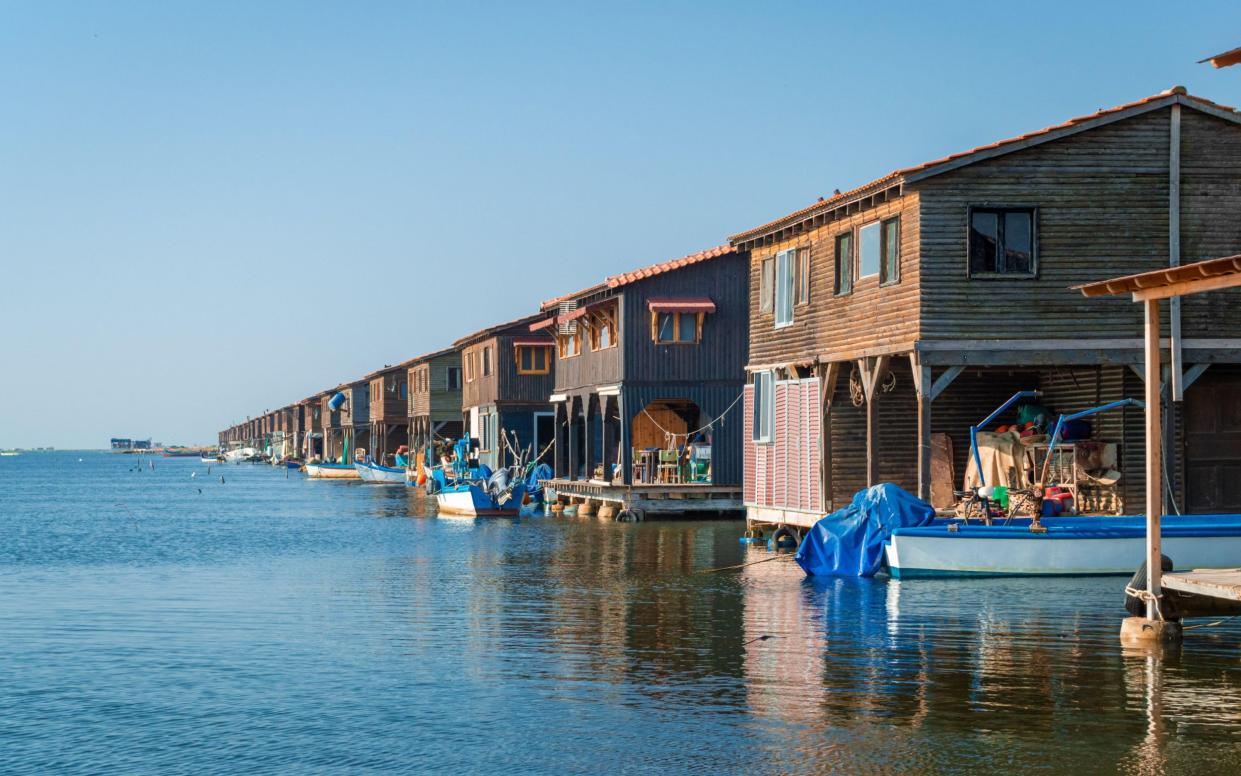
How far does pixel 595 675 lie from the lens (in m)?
17.2

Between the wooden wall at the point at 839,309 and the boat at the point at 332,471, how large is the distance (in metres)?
76.0

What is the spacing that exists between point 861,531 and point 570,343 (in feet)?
98.7

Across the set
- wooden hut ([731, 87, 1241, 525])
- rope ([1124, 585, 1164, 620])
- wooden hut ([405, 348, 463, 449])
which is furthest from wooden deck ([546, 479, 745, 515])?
wooden hut ([405, 348, 463, 449])

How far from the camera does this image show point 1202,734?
13.7m

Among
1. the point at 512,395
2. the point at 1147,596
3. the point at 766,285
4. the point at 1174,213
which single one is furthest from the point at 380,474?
the point at 1147,596

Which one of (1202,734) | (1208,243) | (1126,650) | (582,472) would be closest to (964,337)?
(1208,243)

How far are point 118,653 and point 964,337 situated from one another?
597 inches

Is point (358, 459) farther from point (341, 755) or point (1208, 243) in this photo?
point (341, 755)

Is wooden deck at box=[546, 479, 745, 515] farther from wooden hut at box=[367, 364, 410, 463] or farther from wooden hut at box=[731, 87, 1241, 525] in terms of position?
wooden hut at box=[367, 364, 410, 463]

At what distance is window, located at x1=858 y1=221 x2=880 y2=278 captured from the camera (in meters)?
29.4

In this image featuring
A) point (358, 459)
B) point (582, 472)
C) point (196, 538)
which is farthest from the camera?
point (358, 459)

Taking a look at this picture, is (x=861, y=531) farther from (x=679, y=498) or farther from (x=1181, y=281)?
(x=679, y=498)

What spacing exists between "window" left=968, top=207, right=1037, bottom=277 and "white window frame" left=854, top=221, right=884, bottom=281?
2049mm

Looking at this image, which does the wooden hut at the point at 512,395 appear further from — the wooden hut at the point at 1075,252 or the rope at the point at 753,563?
the wooden hut at the point at 1075,252
